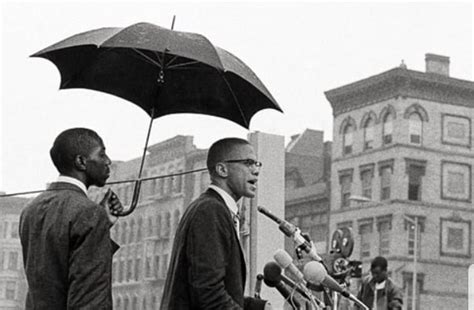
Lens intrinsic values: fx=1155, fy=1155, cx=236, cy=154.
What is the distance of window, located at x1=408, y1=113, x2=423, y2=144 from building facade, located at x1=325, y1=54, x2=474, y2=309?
5cm

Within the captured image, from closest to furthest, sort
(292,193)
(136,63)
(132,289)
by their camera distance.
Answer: (136,63) → (292,193) → (132,289)

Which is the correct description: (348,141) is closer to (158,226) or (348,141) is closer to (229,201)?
(158,226)

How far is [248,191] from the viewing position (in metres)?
4.99

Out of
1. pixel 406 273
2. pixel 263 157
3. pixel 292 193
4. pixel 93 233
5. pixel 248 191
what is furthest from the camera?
pixel 292 193

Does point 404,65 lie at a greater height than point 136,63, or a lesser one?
greater

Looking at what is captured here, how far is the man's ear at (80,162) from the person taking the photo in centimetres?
449

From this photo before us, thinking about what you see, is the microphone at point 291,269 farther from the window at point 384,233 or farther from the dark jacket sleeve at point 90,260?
the window at point 384,233

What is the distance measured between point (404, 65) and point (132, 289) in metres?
22.5

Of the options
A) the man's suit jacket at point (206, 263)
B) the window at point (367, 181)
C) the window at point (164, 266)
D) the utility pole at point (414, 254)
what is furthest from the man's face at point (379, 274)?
the window at point (164, 266)

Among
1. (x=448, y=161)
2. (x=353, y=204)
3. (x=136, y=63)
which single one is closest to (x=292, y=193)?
(x=353, y=204)

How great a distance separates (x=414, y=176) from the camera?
57625mm

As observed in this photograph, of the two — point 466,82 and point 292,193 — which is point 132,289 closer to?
point 292,193

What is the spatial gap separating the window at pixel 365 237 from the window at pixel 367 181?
5.02 ft

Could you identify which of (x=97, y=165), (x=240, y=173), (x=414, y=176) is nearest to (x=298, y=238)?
(x=240, y=173)
